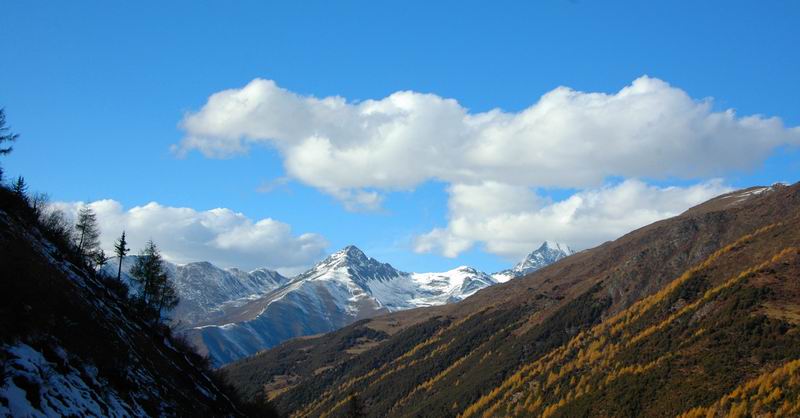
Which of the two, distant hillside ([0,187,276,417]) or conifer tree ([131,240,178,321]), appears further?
conifer tree ([131,240,178,321])

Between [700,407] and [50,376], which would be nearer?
[50,376]

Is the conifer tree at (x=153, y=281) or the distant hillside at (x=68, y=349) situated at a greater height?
the conifer tree at (x=153, y=281)

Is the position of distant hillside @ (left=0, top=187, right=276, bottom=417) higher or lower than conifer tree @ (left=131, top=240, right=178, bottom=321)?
lower

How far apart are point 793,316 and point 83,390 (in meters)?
172

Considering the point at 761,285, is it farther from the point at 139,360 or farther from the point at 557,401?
the point at 139,360

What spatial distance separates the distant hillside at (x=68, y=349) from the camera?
17688 millimetres

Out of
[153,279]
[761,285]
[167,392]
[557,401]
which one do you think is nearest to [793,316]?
[761,285]

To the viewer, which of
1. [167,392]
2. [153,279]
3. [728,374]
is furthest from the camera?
[728,374]

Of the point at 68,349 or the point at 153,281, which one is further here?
the point at 153,281

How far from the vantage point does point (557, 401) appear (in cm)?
18475

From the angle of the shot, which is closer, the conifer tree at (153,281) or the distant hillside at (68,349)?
the distant hillside at (68,349)

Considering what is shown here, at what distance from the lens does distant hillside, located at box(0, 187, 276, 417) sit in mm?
17688

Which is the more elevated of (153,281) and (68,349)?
(153,281)

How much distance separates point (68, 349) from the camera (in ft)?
70.9
